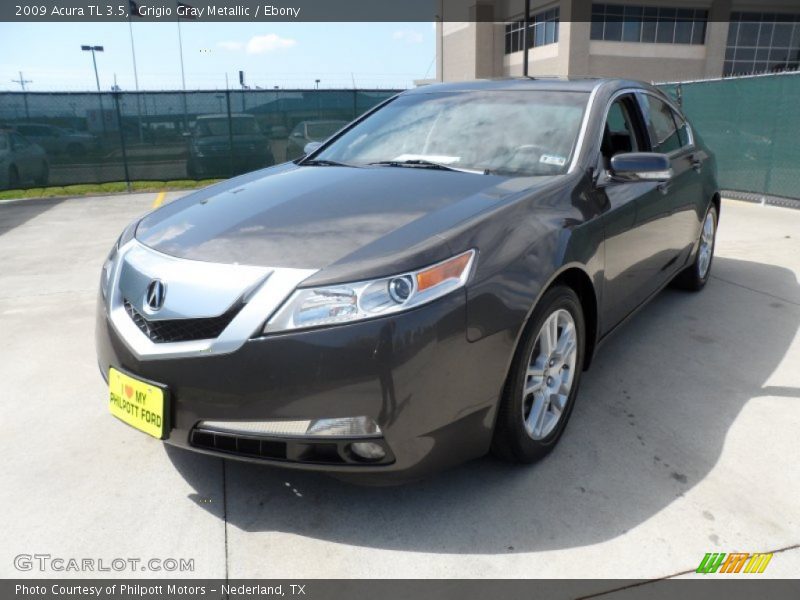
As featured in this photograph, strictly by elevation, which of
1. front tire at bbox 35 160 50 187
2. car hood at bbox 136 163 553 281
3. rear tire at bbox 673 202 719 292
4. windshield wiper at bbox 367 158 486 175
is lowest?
front tire at bbox 35 160 50 187

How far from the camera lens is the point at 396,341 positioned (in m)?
2.03

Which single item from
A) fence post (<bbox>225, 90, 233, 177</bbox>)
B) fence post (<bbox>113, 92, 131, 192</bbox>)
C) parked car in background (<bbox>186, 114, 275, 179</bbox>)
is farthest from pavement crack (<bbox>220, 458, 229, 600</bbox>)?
fence post (<bbox>225, 90, 233, 177</bbox>)

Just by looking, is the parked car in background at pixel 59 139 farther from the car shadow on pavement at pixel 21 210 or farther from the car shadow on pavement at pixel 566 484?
the car shadow on pavement at pixel 566 484

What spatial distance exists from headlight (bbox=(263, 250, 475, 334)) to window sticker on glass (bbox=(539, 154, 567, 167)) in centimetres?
124

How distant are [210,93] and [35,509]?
12487 millimetres

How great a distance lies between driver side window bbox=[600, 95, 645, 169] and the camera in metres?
3.35

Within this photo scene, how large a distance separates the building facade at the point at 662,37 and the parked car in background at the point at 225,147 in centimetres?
2417

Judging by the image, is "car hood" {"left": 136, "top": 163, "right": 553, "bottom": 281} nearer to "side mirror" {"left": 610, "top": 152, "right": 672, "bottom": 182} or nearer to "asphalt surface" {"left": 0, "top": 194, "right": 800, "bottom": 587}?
"side mirror" {"left": 610, "top": 152, "right": 672, "bottom": 182}

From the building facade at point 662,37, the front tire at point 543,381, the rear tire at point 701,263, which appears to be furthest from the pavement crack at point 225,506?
the building facade at point 662,37

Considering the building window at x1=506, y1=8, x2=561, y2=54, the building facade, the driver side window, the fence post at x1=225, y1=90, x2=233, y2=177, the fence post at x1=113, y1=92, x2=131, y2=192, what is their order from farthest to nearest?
the building window at x1=506, y1=8, x2=561, y2=54
the building facade
the fence post at x1=225, y1=90, x2=233, y2=177
the fence post at x1=113, y1=92, x2=131, y2=192
the driver side window

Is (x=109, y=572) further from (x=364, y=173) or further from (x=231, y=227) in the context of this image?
(x=364, y=173)

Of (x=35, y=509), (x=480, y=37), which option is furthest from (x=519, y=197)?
(x=480, y=37)

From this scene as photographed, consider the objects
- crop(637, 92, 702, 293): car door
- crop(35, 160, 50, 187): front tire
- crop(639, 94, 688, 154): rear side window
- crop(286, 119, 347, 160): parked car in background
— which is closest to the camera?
crop(637, 92, 702, 293): car door

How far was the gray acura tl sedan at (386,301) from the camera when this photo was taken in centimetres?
206
